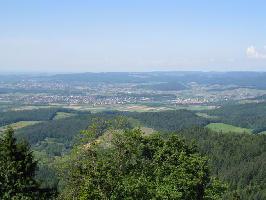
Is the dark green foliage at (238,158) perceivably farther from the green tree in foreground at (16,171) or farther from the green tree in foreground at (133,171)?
the green tree in foreground at (16,171)

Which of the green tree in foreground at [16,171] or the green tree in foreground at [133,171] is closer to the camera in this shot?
the green tree in foreground at [133,171]

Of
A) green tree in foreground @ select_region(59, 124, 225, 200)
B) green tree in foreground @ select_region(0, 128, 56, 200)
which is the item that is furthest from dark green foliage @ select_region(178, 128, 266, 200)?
green tree in foreground @ select_region(0, 128, 56, 200)

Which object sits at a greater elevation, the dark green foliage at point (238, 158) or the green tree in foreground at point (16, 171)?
the green tree in foreground at point (16, 171)

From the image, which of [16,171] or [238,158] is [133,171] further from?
[238,158]

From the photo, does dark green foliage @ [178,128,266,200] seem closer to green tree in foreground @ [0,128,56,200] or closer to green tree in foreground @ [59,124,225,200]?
green tree in foreground @ [59,124,225,200]

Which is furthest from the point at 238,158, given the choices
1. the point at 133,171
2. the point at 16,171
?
the point at 16,171

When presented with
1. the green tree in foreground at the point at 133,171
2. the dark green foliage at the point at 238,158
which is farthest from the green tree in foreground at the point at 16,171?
the dark green foliage at the point at 238,158
